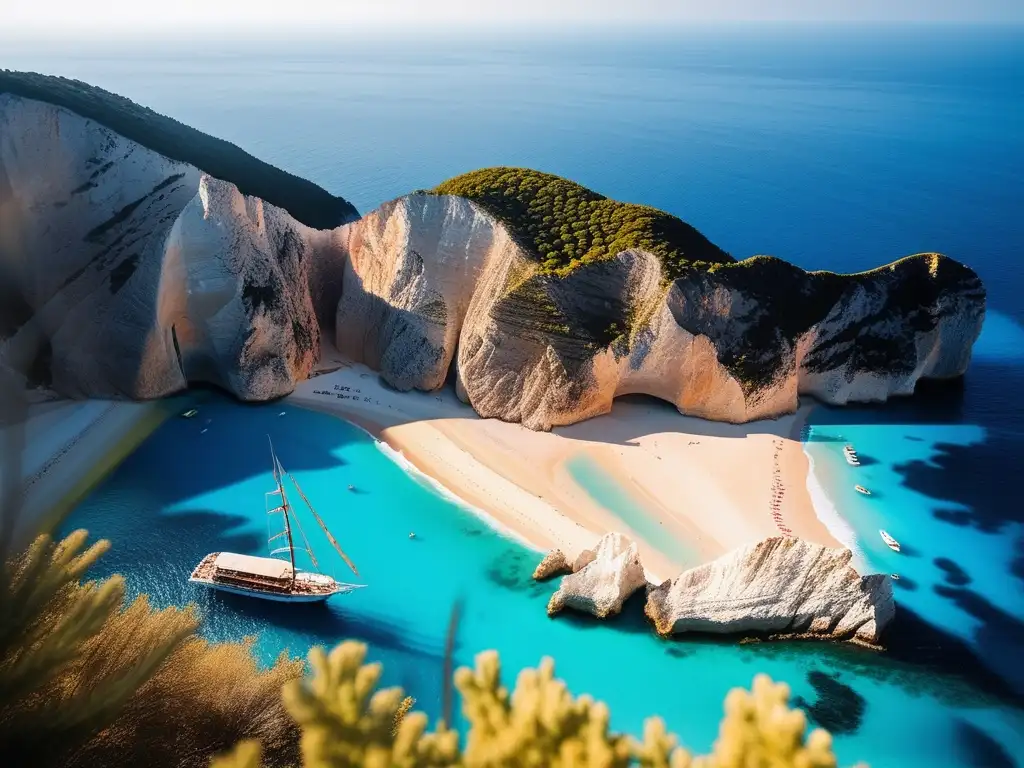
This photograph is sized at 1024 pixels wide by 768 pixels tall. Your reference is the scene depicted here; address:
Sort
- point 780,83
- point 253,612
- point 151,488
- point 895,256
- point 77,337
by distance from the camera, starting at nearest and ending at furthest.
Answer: point 253,612
point 151,488
point 77,337
point 895,256
point 780,83

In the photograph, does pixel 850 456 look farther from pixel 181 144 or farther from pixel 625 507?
pixel 181 144

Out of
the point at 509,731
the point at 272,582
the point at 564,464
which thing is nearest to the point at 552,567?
the point at 564,464

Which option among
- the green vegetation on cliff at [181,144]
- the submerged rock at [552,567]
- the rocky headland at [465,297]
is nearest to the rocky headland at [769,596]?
the submerged rock at [552,567]

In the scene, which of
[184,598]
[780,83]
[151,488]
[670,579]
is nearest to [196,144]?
[151,488]

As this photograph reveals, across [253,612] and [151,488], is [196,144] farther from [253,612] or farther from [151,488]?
[253,612]

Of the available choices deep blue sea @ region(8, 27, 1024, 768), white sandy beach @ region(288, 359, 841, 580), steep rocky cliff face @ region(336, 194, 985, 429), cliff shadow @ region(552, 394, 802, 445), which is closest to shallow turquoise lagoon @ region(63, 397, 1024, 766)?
deep blue sea @ region(8, 27, 1024, 768)
